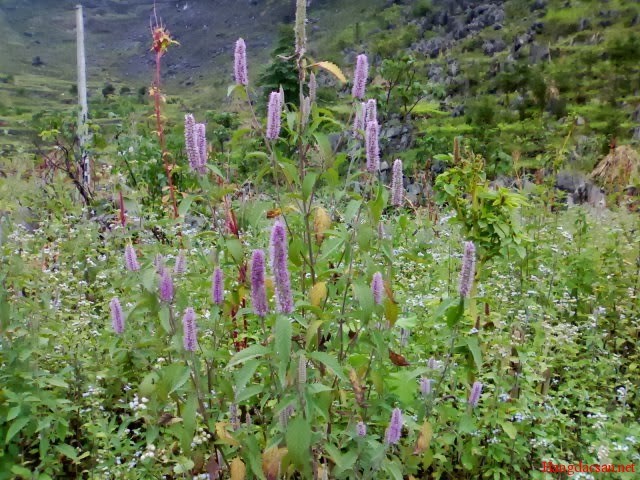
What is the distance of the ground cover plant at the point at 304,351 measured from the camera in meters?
1.74

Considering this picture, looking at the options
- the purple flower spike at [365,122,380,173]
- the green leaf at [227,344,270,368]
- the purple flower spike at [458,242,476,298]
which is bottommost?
the green leaf at [227,344,270,368]

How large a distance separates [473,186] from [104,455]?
2345 mm

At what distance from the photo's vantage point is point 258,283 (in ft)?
5.01

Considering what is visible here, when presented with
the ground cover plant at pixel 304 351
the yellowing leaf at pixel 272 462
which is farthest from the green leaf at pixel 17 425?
the yellowing leaf at pixel 272 462

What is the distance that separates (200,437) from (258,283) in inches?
35.6

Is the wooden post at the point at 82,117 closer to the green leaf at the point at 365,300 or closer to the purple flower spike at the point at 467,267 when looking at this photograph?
the green leaf at the point at 365,300

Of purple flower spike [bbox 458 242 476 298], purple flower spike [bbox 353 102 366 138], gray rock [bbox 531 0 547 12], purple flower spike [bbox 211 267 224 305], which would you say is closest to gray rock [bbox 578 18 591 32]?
gray rock [bbox 531 0 547 12]

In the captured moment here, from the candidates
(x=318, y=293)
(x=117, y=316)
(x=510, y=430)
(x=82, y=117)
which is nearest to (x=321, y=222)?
(x=318, y=293)

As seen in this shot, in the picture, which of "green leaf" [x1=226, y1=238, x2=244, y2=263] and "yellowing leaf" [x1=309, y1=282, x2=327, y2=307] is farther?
"green leaf" [x1=226, y1=238, x2=244, y2=263]

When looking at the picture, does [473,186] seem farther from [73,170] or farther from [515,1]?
[515,1]

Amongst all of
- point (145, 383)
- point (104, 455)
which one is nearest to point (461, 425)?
point (145, 383)

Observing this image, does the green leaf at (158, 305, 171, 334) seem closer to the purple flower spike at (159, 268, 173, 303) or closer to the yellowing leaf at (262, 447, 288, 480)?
the purple flower spike at (159, 268, 173, 303)

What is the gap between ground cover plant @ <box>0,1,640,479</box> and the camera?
68.6 inches

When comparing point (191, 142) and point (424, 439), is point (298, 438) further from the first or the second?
point (191, 142)
